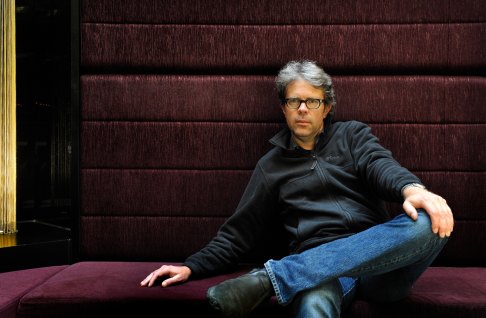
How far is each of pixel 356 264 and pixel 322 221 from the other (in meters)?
0.29

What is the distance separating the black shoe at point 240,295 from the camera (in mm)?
1307

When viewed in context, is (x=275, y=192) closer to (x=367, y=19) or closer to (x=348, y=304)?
(x=348, y=304)

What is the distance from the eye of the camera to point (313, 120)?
1.69 meters

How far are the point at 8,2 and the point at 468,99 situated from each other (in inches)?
80.1

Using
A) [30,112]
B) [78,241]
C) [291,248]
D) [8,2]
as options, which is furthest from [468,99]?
[30,112]

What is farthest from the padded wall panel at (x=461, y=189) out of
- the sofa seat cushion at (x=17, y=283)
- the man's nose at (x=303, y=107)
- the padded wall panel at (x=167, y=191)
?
the sofa seat cushion at (x=17, y=283)

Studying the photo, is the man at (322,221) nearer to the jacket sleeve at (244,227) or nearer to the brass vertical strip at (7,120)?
the jacket sleeve at (244,227)

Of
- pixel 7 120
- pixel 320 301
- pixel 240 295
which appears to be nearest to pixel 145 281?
pixel 240 295

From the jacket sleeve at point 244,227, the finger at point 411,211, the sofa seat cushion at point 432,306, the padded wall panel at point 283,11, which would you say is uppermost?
the padded wall panel at point 283,11

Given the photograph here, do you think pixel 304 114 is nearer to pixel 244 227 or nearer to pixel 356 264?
pixel 244 227

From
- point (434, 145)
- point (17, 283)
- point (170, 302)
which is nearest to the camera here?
point (170, 302)

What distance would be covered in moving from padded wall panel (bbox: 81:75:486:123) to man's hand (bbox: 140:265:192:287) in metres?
0.67

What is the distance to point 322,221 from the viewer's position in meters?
1.58

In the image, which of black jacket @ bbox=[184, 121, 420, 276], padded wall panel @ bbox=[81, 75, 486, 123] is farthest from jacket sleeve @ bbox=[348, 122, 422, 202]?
padded wall panel @ bbox=[81, 75, 486, 123]
